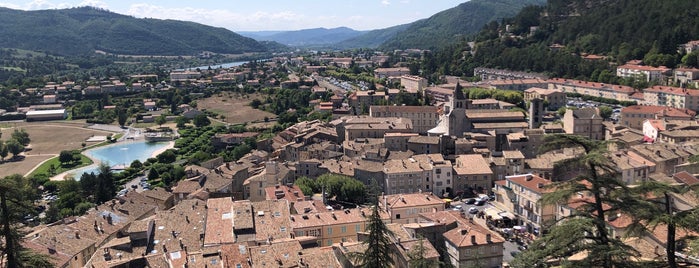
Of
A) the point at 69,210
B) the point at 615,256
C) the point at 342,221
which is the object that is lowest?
the point at 69,210

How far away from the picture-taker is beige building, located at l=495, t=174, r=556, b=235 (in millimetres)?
24938

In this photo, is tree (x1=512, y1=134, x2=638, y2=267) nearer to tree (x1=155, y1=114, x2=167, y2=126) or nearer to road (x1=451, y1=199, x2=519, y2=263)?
road (x1=451, y1=199, x2=519, y2=263)

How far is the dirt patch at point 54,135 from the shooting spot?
61531 millimetres

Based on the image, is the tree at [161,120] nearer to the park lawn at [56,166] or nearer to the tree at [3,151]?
the park lawn at [56,166]

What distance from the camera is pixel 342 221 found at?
75.9 ft

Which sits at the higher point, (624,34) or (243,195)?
(624,34)

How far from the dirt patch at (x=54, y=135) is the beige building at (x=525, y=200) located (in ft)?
162

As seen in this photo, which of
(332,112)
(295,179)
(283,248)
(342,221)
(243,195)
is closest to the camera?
(283,248)

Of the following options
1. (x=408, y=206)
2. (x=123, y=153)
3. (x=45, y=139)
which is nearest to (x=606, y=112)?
(x=408, y=206)

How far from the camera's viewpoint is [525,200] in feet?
87.0

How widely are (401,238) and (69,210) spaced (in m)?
22.6

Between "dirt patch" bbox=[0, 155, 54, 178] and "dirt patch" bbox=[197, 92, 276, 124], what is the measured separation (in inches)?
884

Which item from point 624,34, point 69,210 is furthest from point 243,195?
point 624,34

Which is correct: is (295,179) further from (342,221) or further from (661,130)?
(661,130)
